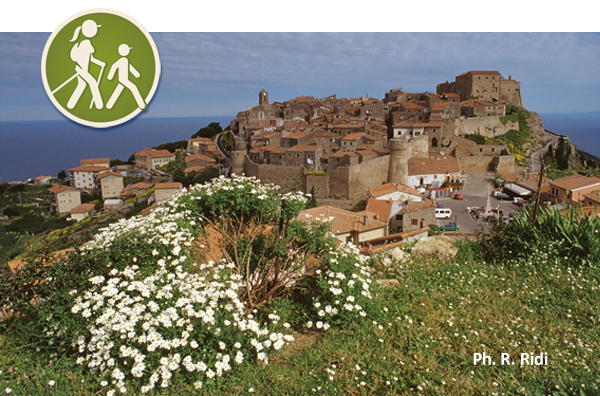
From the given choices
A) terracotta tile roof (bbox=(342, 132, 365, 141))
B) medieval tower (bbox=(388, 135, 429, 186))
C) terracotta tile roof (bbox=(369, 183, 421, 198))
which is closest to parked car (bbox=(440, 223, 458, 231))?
terracotta tile roof (bbox=(369, 183, 421, 198))

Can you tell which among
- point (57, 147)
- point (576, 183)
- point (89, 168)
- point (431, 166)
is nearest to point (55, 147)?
point (57, 147)

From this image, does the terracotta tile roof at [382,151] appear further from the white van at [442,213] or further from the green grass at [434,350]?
the green grass at [434,350]

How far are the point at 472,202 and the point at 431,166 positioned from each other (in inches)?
194

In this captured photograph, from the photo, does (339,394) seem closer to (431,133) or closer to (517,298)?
(517,298)

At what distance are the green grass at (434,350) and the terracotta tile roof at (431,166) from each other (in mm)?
26136

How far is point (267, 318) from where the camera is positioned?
359 centimetres

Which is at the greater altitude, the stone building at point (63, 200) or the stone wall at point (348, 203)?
the stone wall at point (348, 203)

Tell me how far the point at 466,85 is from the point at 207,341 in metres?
53.5

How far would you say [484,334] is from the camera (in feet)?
11.1

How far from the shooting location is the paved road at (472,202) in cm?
2198

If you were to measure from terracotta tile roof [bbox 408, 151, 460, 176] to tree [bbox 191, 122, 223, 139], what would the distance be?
116 feet

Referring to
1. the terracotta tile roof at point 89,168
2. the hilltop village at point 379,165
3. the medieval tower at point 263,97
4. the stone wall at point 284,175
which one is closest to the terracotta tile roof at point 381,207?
the hilltop village at point 379,165

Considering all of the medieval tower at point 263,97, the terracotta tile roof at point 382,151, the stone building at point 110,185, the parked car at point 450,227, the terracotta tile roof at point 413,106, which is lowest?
the stone building at point 110,185

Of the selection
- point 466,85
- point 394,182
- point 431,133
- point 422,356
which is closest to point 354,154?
point 394,182
